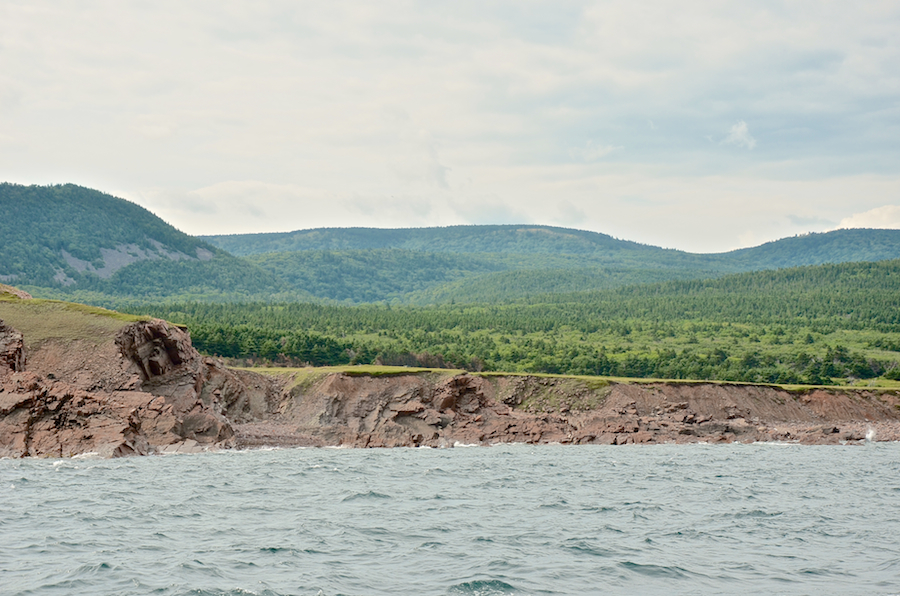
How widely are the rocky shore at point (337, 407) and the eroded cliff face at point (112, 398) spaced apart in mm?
96

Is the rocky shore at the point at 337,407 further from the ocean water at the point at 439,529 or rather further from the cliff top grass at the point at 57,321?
the ocean water at the point at 439,529

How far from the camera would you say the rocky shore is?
55688 millimetres

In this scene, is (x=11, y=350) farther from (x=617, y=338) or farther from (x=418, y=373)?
(x=617, y=338)

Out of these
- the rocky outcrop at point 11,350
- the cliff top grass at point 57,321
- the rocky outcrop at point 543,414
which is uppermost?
the cliff top grass at point 57,321

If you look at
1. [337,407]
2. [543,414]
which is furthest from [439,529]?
[543,414]

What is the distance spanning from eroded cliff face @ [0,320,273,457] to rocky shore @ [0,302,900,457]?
96 mm

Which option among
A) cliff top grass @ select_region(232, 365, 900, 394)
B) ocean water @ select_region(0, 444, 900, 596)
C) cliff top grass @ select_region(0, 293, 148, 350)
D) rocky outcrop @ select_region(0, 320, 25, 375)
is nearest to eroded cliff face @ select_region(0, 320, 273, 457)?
rocky outcrop @ select_region(0, 320, 25, 375)

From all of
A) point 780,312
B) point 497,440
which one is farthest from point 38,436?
point 780,312

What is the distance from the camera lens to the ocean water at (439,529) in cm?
2261

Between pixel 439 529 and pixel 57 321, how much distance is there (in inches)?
1802

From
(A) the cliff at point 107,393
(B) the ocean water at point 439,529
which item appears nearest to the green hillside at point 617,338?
(A) the cliff at point 107,393

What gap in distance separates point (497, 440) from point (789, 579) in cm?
5125

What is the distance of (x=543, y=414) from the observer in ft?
265

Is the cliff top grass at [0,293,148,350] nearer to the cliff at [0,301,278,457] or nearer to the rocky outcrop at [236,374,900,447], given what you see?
the cliff at [0,301,278,457]
